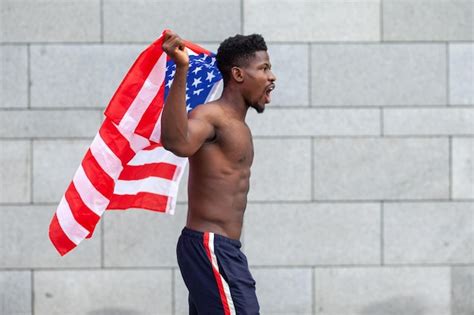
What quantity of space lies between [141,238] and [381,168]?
2.13m

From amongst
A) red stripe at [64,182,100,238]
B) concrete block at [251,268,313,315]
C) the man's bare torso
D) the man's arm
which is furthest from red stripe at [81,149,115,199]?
concrete block at [251,268,313,315]

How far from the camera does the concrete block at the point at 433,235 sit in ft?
26.9

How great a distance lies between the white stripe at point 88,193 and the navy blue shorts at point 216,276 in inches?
28.1

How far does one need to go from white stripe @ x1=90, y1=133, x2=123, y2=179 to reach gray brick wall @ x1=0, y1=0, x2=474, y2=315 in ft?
7.91

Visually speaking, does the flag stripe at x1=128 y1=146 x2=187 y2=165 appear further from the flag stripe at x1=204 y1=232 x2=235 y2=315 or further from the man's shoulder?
the flag stripe at x1=204 y1=232 x2=235 y2=315

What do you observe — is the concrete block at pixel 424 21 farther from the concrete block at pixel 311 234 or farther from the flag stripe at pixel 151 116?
the flag stripe at pixel 151 116

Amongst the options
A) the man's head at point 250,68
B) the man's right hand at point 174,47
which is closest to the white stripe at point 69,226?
the man's head at point 250,68

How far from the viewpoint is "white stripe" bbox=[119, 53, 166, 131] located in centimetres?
544

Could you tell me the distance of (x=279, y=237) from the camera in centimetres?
813

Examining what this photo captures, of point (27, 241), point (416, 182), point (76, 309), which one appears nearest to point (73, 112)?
point (27, 241)

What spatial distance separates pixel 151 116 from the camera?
5570 millimetres

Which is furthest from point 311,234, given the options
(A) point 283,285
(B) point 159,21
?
(B) point 159,21

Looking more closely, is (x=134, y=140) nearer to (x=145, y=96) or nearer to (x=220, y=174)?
(x=145, y=96)

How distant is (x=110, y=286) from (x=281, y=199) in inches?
64.0
